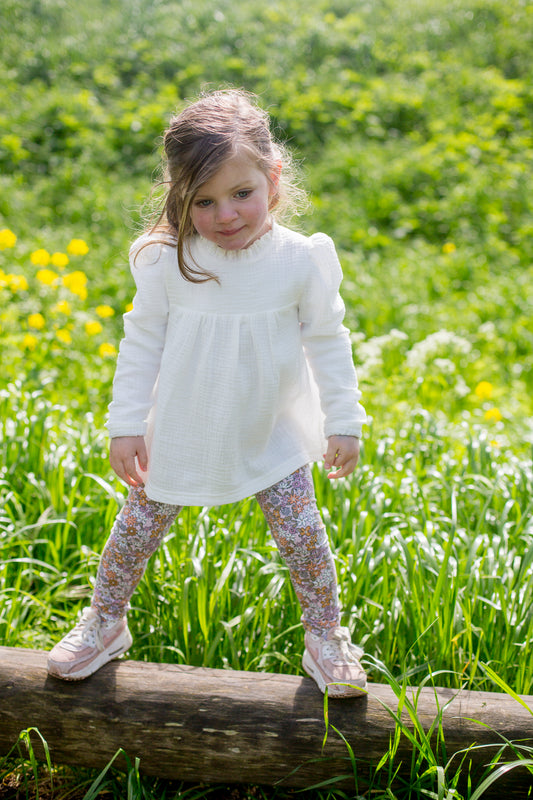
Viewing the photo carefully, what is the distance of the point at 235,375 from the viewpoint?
1.69 meters

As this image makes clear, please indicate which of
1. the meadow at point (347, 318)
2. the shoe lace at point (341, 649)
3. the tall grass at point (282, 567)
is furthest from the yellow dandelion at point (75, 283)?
the shoe lace at point (341, 649)

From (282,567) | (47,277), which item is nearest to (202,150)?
(282,567)

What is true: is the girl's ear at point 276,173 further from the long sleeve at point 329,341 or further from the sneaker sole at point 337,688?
the sneaker sole at point 337,688

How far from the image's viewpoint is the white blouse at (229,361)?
1703mm

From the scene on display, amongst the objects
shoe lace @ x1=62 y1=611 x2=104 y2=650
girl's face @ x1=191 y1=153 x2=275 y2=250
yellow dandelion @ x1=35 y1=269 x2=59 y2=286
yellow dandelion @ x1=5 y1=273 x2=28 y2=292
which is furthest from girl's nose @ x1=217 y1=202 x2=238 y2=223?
yellow dandelion @ x1=35 y1=269 x2=59 y2=286

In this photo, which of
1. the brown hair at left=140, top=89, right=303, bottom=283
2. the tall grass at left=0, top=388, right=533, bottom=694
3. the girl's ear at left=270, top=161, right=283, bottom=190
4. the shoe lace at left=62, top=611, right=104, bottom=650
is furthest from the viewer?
the tall grass at left=0, top=388, right=533, bottom=694

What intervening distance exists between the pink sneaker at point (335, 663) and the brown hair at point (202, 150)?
0.88 meters

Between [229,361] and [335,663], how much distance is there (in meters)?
0.72

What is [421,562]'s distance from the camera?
202cm

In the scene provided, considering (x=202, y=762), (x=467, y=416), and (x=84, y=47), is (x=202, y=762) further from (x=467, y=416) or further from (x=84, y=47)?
(x=84, y=47)

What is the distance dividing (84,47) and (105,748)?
769 centimetres

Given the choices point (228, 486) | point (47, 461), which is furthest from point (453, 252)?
point (228, 486)

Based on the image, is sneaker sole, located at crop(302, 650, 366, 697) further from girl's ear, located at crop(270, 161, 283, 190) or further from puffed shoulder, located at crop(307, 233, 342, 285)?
girl's ear, located at crop(270, 161, 283, 190)

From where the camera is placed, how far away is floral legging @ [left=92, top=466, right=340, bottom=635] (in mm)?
1771
